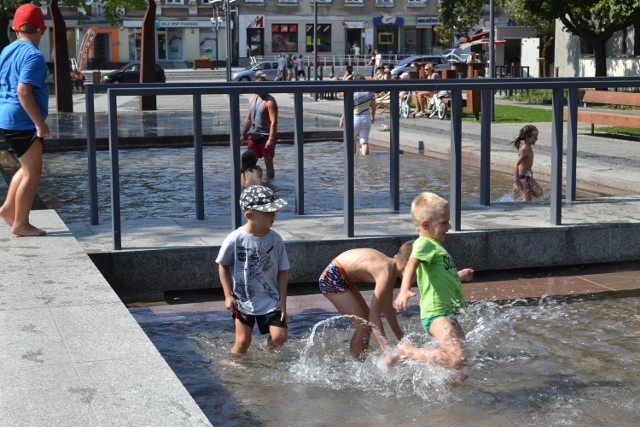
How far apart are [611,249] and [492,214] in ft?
3.70

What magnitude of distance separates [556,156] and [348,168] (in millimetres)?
1869

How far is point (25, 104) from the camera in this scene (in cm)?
761

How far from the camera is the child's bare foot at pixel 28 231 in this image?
7.89 m

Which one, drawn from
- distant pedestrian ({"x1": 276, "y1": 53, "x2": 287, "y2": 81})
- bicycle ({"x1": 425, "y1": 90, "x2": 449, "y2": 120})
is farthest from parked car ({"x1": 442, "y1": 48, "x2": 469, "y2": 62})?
bicycle ({"x1": 425, "y1": 90, "x2": 449, "y2": 120})

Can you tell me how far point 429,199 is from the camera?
563cm

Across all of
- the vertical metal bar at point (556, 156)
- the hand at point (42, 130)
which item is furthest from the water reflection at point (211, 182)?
the hand at point (42, 130)

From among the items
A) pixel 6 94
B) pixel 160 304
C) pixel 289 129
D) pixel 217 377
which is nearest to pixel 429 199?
pixel 217 377

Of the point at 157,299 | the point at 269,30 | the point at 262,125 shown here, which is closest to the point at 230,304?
the point at 157,299

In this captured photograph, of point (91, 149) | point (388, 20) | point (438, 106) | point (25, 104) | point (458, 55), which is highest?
point (388, 20)

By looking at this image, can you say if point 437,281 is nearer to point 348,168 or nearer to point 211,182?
point 348,168

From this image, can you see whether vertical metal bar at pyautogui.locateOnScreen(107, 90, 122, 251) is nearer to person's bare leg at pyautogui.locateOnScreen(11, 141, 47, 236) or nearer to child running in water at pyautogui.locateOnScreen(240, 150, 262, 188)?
person's bare leg at pyautogui.locateOnScreen(11, 141, 47, 236)

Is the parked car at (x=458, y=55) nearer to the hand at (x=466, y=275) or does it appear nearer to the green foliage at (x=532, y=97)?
the green foliage at (x=532, y=97)

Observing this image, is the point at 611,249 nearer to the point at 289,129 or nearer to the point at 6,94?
the point at 6,94

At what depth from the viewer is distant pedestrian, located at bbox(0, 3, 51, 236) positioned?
300 inches
